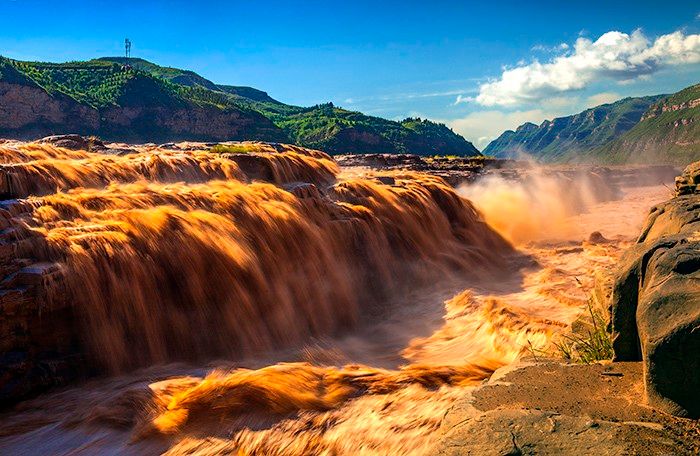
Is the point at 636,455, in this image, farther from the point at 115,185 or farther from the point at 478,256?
the point at 478,256

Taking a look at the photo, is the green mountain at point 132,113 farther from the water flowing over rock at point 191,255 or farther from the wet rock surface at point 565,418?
the wet rock surface at point 565,418

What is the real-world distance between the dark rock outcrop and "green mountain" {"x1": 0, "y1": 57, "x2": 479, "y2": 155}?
3067 inches

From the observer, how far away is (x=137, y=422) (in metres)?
5.28

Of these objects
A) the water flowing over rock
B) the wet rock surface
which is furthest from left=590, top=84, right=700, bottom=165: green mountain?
the wet rock surface

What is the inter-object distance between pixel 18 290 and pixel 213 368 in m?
2.36

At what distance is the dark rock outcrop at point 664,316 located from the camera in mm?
2850

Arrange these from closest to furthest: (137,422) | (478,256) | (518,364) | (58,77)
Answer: (518,364) → (137,422) → (478,256) → (58,77)

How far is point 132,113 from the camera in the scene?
84.0 metres

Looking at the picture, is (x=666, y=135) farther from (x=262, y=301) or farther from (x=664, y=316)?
(x=664, y=316)

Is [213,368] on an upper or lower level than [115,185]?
lower

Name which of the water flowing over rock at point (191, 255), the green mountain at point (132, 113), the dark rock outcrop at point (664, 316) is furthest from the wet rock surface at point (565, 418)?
the green mountain at point (132, 113)

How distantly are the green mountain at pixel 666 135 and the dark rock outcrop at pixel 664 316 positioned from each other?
423ft

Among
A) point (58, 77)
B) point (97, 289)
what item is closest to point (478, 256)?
point (97, 289)

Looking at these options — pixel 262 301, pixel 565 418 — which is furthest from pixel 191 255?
pixel 565 418
